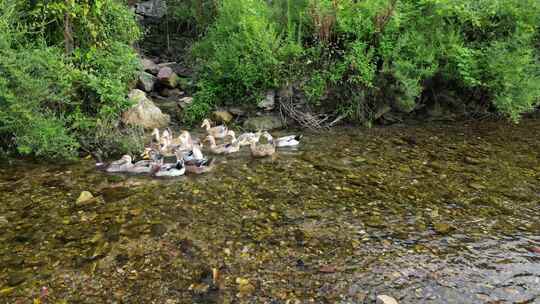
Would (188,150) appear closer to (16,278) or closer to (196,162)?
(196,162)

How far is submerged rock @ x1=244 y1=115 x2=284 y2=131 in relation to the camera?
9914 mm

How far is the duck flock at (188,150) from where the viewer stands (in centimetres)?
725

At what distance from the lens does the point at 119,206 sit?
19.7 feet

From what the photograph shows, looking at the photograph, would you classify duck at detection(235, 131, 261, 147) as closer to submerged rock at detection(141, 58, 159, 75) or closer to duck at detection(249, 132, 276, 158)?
duck at detection(249, 132, 276, 158)

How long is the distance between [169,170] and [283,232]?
2.70 m

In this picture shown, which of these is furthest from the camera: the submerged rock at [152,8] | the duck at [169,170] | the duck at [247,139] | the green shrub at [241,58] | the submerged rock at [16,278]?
the submerged rock at [152,8]

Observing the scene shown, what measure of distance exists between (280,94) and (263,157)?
2.45m

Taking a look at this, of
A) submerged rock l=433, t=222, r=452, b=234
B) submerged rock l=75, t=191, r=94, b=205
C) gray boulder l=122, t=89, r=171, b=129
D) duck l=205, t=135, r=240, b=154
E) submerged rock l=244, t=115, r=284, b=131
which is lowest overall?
submerged rock l=433, t=222, r=452, b=234

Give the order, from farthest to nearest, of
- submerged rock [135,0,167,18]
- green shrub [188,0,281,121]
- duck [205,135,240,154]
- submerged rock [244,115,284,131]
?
submerged rock [135,0,167,18]
submerged rock [244,115,284,131]
green shrub [188,0,281,121]
duck [205,135,240,154]

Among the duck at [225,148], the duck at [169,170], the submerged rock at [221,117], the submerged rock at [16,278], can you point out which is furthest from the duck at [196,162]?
the submerged rock at [16,278]

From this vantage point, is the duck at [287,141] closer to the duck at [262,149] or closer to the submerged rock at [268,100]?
the duck at [262,149]

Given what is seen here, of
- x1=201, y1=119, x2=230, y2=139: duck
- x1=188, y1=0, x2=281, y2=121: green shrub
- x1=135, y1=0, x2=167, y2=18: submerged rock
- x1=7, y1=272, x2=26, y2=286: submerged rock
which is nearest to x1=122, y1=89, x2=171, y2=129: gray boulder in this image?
x1=188, y1=0, x2=281, y2=121: green shrub

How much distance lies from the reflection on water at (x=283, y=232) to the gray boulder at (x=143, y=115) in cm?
186

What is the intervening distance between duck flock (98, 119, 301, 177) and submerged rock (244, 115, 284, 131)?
29.4 inches
